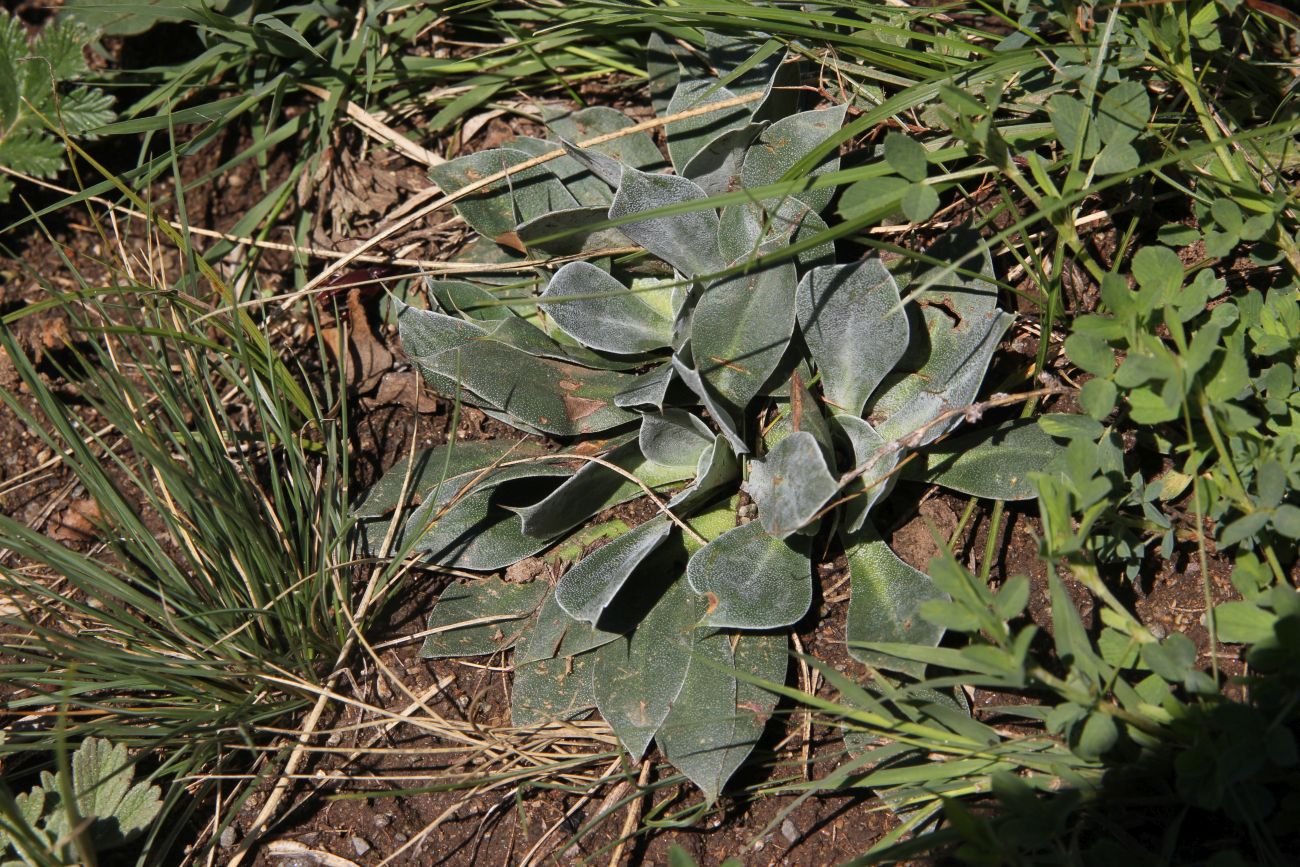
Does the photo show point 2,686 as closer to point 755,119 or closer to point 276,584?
point 276,584

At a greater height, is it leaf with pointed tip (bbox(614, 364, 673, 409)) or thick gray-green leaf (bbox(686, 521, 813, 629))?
leaf with pointed tip (bbox(614, 364, 673, 409))

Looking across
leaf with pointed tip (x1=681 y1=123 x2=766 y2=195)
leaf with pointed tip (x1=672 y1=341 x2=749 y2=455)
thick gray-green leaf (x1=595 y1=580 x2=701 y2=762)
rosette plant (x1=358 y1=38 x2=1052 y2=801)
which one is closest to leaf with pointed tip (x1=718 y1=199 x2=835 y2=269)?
rosette plant (x1=358 y1=38 x2=1052 y2=801)

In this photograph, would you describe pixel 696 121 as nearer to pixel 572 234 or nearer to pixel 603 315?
pixel 572 234

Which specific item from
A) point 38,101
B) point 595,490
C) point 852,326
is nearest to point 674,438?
point 595,490

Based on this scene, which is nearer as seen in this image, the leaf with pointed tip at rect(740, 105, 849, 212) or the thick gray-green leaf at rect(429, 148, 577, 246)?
the leaf with pointed tip at rect(740, 105, 849, 212)

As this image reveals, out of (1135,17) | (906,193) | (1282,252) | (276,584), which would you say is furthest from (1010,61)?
(276,584)

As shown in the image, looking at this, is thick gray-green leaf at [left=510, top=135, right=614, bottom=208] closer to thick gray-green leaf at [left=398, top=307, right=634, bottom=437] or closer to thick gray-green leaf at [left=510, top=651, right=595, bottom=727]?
thick gray-green leaf at [left=398, top=307, right=634, bottom=437]

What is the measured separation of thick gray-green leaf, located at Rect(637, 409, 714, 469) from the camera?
198cm

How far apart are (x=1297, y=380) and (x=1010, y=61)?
798mm

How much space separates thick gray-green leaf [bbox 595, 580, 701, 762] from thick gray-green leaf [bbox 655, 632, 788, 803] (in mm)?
26

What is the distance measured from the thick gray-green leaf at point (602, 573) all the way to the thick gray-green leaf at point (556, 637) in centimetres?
11

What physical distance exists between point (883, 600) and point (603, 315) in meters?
0.81

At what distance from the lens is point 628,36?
2.55m

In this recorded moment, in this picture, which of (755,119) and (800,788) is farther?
(755,119)
